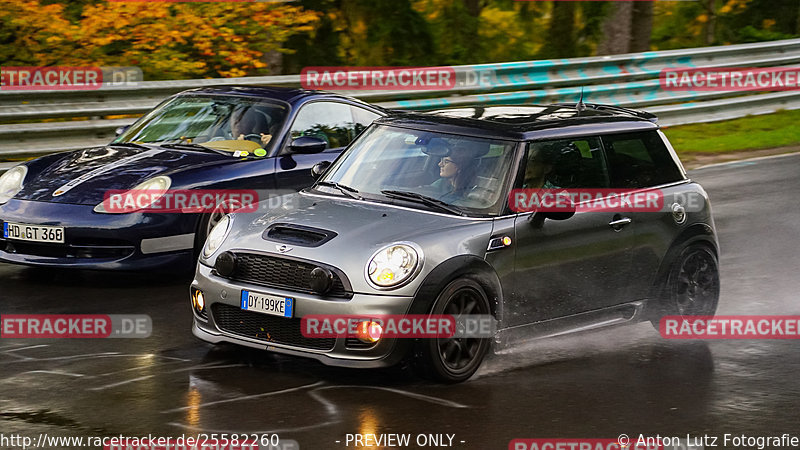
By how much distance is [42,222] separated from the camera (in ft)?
29.5

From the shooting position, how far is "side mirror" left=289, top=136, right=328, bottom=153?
9.92 m

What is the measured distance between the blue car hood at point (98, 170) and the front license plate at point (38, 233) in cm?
28

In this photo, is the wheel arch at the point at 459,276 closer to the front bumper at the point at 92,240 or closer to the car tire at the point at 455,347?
the car tire at the point at 455,347

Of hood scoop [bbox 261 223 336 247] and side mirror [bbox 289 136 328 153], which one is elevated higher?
side mirror [bbox 289 136 328 153]

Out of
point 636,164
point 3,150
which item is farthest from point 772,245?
point 3,150

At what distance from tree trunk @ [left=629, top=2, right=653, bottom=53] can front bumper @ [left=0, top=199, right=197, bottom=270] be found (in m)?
14.6

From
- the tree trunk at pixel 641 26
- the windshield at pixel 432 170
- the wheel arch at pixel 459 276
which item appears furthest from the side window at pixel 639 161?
the tree trunk at pixel 641 26

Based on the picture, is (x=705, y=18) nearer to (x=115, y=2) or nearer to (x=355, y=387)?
(x=115, y=2)

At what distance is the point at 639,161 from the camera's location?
823cm

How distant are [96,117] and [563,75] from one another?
22.9 ft

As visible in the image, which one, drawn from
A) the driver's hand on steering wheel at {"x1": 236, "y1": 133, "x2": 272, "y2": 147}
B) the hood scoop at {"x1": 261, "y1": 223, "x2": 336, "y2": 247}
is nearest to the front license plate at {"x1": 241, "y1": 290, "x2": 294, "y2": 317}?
the hood scoop at {"x1": 261, "y1": 223, "x2": 336, "y2": 247}

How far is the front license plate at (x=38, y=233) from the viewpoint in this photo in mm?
8969

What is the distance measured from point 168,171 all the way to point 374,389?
3.58m

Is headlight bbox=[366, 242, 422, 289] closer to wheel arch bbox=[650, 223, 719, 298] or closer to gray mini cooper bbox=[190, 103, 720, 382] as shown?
gray mini cooper bbox=[190, 103, 720, 382]
